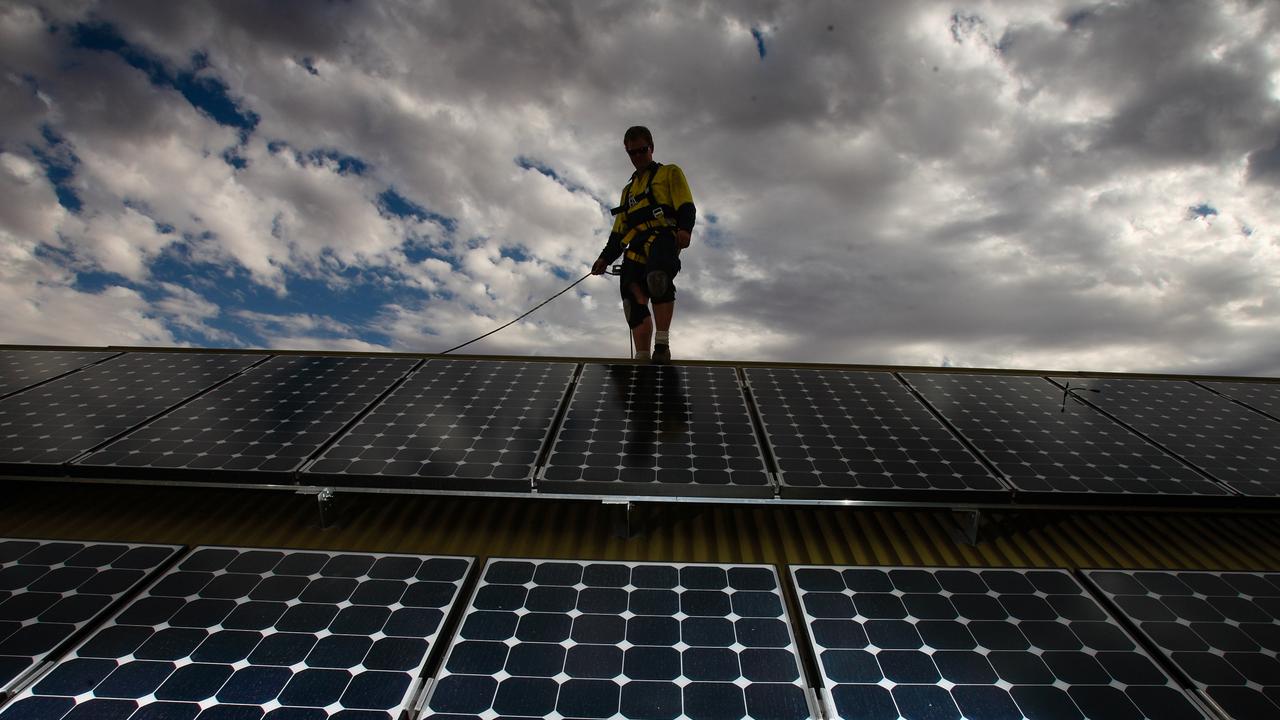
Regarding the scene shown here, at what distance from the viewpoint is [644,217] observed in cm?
1053

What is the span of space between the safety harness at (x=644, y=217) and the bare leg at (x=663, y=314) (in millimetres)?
977

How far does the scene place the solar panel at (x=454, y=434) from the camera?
6055 millimetres

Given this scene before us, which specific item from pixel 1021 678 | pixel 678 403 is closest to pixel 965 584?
pixel 1021 678

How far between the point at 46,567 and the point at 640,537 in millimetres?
5208

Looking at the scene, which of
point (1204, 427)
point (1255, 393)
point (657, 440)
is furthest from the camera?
point (1255, 393)

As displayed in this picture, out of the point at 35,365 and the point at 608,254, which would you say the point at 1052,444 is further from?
the point at 35,365

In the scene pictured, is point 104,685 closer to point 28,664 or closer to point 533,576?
point 28,664

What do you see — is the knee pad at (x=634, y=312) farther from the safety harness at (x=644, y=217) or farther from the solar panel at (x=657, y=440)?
the solar panel at (x=657, y=440)

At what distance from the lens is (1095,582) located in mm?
4609

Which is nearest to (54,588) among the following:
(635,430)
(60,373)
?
(635,430)

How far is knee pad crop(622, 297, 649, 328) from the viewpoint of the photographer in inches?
448

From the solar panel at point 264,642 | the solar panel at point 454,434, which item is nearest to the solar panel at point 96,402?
the solar panel at point 454,434

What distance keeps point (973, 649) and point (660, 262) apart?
26.1 feet

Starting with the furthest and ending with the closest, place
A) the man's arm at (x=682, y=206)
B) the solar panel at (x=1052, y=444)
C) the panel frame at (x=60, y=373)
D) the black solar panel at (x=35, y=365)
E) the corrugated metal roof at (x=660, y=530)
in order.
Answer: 1. the man's arm at (x=682, y=206)
2. the black solar panel at (x=35, y=365)
3. the panel frame at (x=60, y=373)
4. the solar panel at (x=1052, y=444)
5. the corrugated metal roof at (x=660, y=530)
